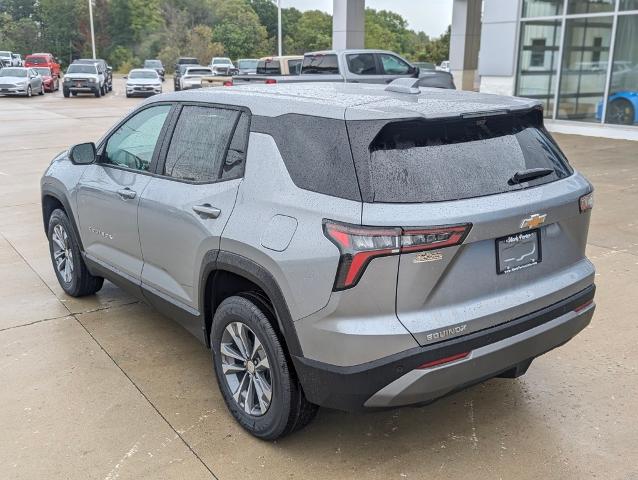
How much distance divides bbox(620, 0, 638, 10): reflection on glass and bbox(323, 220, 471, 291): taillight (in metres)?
14.1

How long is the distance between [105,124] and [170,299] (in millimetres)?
16638

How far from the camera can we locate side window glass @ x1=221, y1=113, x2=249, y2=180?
322cm

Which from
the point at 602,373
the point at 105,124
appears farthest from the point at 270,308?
the point at 105,124

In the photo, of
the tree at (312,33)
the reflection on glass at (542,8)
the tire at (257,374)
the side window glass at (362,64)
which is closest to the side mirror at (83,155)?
the tire at (257,374)

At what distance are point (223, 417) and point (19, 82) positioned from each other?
1239 inches

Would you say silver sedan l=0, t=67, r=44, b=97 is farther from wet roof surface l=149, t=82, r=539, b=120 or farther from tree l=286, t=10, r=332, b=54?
tree l=286, t=10, r=332, b=54

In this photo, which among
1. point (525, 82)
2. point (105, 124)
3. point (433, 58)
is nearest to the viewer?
point (525, 82)

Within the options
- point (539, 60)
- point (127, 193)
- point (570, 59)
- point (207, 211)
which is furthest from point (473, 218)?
point (539, 60)

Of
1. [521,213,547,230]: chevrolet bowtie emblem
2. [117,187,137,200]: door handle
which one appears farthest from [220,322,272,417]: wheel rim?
[521,213,547,230]: chevrolet bowtie emblem

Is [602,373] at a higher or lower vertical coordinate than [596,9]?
lower

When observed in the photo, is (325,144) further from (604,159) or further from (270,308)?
(604,159)

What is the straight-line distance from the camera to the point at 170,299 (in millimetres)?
3742

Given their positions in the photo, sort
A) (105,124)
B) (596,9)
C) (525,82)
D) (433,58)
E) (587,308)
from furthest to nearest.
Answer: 1. (433,58)
2. (105,124)
3. (525,82)
4. (596,9)
5. (587,308)

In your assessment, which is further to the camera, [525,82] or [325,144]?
[525,82]
